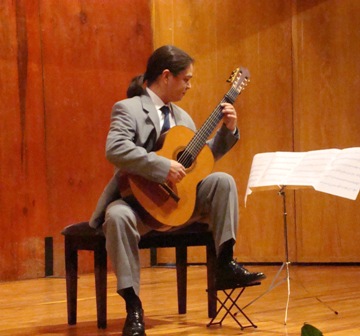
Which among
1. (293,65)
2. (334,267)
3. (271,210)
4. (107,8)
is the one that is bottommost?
(334,267)

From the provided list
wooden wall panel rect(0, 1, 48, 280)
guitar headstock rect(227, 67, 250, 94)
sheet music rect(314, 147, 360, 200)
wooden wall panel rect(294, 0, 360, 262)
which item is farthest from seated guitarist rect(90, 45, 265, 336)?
wooden wall panel rect(294, 0, 360, 262)

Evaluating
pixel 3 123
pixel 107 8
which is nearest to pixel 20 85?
pixel 3 123

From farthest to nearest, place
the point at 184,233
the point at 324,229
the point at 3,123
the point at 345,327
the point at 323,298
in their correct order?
the point at 324,229
the point at 3,123
the point at 323,298
the point at 184,233
the point at 345,327

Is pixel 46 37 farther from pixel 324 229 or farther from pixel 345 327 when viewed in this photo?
pixel 345 327

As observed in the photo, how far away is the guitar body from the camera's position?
9.36ft

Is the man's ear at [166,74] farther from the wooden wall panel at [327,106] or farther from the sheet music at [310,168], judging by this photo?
the wooden wall panel at [327,106]

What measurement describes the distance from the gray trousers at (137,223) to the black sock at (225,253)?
0.07 feet

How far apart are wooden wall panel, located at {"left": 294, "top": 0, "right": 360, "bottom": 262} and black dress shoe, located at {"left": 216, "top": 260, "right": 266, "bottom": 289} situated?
7.96ft

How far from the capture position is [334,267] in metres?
5.05

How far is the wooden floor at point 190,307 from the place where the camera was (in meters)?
2.88

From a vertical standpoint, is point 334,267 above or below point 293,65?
below

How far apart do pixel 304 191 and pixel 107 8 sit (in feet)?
6.35

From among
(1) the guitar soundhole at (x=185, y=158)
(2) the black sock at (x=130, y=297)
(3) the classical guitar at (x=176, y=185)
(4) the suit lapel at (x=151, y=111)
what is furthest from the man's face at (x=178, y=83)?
(2) the black sock at (x=130, y=297)

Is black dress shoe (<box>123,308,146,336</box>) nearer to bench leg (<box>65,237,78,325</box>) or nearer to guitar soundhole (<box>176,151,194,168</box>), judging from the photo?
bench leg (<box>65,237,78,325</box>)
